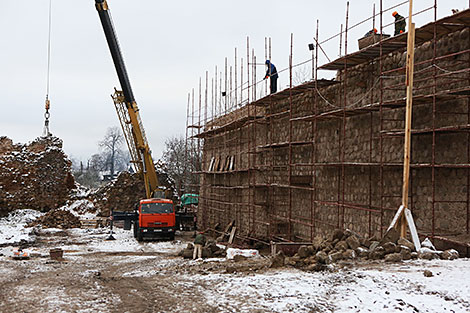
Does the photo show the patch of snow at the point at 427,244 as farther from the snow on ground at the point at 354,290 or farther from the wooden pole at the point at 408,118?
the snow on ground at the point at 354,290

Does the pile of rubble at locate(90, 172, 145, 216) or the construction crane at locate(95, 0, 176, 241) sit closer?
the construction crane at locate(95, 0, 176, 241)

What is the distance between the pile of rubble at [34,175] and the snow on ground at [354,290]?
22534 mm

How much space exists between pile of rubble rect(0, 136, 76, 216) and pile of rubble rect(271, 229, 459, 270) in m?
22.8

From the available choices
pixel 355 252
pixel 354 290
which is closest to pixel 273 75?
pixel 355 252

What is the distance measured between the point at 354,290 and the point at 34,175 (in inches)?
1023

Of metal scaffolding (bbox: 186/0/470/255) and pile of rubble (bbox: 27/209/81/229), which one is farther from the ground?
metal scaffolding (bbox: 186/0/470/255)

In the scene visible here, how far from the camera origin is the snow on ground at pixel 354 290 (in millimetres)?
6531

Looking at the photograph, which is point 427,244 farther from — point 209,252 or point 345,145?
point 209,252

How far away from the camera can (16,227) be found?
75.5 ft

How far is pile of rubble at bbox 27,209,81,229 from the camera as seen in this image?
25156 millimetres

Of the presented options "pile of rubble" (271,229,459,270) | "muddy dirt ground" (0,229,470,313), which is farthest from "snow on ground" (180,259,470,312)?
"pile of rubble" (271,229,459,270)

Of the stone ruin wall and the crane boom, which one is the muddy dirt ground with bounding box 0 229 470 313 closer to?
the stone ruin wall

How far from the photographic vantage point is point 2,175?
28047 millimetres

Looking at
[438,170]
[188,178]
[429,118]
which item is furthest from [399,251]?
[188,178]
